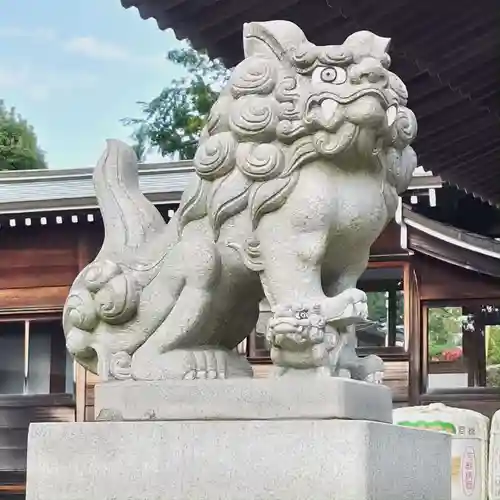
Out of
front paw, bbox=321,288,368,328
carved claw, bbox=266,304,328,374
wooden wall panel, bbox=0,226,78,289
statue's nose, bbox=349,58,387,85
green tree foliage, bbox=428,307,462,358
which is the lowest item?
carved claw, bbox=266,304,328,374

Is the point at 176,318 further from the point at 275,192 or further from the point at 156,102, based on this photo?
the point at 156,102

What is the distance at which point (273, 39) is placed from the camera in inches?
83.2

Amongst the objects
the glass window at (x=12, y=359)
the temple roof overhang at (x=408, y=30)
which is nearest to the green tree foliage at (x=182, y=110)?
the glass window at (x=12, y=359)

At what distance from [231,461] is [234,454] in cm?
2

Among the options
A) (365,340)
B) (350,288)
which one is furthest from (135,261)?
(365,340)

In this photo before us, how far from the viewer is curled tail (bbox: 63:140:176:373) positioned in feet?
7.18

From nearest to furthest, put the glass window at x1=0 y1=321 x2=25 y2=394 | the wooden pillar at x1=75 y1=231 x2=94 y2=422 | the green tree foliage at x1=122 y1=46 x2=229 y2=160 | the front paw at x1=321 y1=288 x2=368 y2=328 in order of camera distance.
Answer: the front paw at x1=321 y1=288 x2=368 y2=328 < the wooden pillar at x1=75 y1=231 x2=94 y2=422 < the glass window at x1=0 y1=321 x2=25 y2=394 < the green tree foliage at x1=122 y1=46 x2=229 y2=160

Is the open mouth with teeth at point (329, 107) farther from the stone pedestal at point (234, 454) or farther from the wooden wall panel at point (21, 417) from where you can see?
the wooden wall panel at point (21, 417)

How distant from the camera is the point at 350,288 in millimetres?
2086

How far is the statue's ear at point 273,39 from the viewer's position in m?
2.11

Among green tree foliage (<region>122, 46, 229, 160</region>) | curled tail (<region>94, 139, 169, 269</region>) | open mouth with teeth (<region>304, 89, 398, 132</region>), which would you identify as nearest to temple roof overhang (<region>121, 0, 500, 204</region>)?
curled tail (<region>94, 139, 169, 269</region>)

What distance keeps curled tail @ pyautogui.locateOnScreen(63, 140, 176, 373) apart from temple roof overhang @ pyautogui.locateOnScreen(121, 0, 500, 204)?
1.21 m

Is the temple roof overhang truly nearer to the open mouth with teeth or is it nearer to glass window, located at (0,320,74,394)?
the open mouth with teeth

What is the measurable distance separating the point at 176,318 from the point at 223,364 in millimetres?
146
